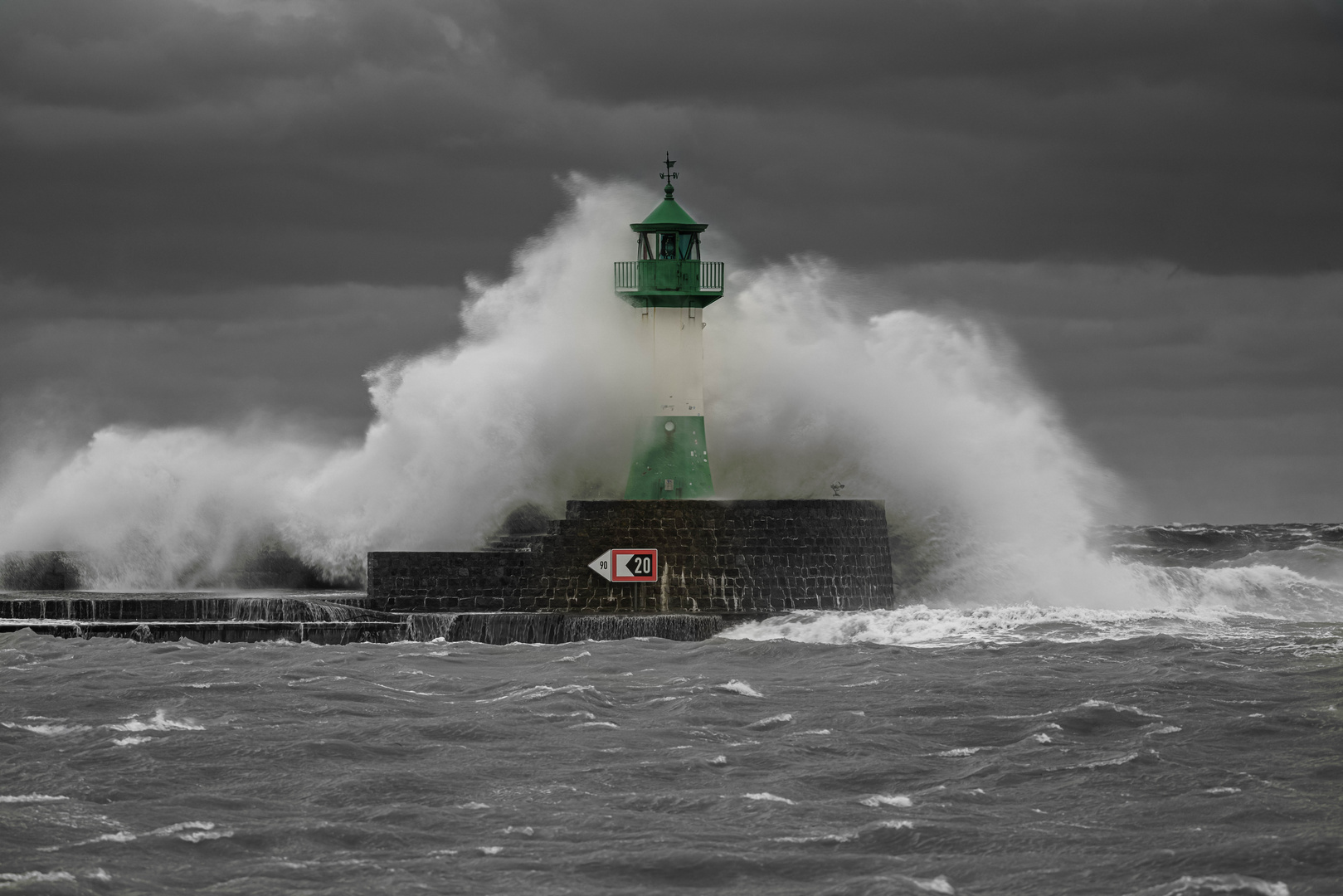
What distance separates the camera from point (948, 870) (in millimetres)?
6730

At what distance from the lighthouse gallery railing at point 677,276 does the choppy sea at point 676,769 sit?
16.8 feet

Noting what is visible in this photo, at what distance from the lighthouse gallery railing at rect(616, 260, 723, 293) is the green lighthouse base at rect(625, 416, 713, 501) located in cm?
151

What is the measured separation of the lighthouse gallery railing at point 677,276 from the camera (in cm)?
1803

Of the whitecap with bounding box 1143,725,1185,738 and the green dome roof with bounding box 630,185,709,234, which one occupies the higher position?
the green dome roof with bounding box 630,185,709,234

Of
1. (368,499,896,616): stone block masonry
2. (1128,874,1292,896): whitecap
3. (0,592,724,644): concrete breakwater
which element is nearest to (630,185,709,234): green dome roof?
(368,499,896,616): stone block masonry

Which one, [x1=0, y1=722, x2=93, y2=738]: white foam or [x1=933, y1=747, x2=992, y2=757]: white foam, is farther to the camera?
[x1=0, y1=722, x2=93, y2=738]: white foam

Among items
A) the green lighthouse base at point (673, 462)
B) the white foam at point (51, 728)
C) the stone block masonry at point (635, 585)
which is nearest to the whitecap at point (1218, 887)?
the white foam at point (51, 728)

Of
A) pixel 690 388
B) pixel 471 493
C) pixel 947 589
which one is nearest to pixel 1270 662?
pixel 947 589

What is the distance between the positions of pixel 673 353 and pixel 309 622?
521 cm

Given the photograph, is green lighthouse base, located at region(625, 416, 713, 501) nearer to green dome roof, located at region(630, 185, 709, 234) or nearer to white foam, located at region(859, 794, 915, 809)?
green dome roof, located at region(630, 185, 709, 234)

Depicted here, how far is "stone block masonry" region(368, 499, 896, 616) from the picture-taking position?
53.1 ft

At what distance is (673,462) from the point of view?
58.9 ft

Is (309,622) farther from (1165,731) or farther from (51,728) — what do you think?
(1165,731)

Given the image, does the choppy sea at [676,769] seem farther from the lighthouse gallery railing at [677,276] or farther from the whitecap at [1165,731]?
the lighthouse gallery railing at [677,276]
